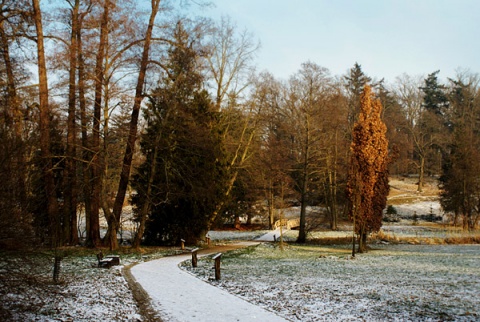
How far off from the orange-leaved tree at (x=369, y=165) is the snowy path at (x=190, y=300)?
43.0 ft

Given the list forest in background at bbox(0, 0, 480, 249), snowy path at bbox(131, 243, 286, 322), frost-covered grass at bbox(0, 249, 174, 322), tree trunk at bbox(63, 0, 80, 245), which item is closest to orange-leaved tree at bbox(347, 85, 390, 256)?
forest in background at bbox(0, 0, 480, 249)

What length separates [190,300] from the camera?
9828mm

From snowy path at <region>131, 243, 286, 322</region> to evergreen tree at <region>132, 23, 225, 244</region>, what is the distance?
8.95 meters

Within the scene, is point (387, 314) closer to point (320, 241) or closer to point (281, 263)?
point (281, 263)

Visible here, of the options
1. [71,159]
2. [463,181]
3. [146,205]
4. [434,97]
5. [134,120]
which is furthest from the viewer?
[434,97]

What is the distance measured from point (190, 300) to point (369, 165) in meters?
16.6

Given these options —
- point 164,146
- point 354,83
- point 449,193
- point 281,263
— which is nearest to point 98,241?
point 164,146

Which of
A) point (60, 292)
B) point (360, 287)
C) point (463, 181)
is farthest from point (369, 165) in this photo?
point (463, 181)

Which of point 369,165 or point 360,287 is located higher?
point 369,165

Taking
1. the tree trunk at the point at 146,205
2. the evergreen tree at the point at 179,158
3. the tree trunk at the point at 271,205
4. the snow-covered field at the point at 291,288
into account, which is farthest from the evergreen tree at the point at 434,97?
the tree trunk at the point at 146,205

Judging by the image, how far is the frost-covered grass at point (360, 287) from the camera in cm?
815

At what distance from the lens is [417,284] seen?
36.3ft

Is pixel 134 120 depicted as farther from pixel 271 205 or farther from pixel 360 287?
pixel 271 205

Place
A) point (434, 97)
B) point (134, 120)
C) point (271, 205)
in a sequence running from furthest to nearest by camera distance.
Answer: point (434, 97) < point (271, 205) < point (134, 120)
